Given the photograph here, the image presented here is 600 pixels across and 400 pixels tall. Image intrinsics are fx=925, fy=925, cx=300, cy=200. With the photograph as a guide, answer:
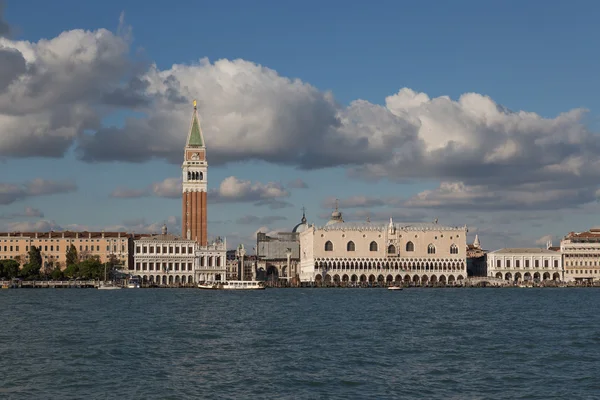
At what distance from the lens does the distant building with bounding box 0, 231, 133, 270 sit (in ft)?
436

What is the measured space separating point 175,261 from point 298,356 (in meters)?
98.9

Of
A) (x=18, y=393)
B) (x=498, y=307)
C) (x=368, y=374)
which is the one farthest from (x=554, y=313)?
(x=18, y=393)

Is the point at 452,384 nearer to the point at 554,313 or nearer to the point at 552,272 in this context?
the point at 554,313

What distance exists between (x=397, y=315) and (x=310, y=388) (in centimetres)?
2995

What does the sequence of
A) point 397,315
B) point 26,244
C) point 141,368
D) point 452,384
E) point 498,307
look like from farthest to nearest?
point 26,244, point 498,307, point 397,315, point 141,368, point 452,384

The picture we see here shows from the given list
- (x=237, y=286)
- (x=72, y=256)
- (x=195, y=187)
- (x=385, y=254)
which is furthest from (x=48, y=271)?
(x=385, y=254)

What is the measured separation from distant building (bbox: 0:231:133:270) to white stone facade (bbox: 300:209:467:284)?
27886 mm

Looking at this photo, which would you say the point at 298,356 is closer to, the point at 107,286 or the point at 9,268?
the point at 107,286

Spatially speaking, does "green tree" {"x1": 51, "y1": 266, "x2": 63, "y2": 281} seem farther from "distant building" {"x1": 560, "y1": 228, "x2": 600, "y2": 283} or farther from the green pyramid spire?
"distant building" {"x1": 560, "y1": 228, "x2": 600, "y2": 283}

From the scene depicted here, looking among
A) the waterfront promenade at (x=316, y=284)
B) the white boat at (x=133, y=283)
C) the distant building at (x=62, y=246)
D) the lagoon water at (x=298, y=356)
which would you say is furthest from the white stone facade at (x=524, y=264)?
the lagoon water at (x=298, y=356)

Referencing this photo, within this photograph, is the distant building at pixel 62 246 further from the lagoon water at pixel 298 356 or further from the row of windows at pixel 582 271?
the lagoon water at pixel 298 356

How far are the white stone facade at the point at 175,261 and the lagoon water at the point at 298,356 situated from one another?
73947 mm

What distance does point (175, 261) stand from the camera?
434 feet

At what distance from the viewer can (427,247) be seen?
13738 cm
